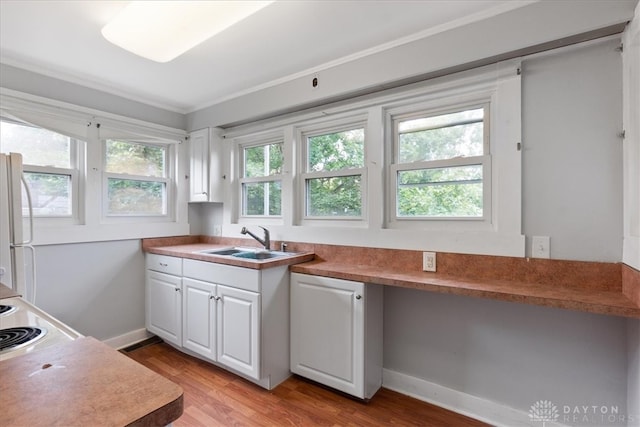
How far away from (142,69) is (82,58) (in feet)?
1.24

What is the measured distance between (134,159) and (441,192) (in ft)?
9.22

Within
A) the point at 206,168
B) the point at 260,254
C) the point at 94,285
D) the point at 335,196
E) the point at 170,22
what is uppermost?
the point at 170,22

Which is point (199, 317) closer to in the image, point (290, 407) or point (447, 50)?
point (290, 407)

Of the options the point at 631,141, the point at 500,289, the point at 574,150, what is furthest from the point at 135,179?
the point at 631,141

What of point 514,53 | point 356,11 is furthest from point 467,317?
point 356,11

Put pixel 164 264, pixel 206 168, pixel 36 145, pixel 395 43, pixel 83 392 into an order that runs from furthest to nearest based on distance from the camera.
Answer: pixel 206 168, pixel 164 264, pixel 36 145, pixel 395 43, pixel 83 392

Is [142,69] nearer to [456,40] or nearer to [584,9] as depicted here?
[456,40]

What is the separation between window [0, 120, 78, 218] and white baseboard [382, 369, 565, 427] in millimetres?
2875

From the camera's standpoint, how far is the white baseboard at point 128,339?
2.80m

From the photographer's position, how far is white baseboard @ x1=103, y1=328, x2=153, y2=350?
280 centimetres

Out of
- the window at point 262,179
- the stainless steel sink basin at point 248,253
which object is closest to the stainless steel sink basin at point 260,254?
the stainless steel sink basin at point 248,253

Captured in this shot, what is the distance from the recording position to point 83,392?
647mm

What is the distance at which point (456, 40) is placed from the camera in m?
1.85

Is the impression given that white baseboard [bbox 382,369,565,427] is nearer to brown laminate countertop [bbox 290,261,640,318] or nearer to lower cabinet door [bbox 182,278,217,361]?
brown laminate countertop [bbox 290,261,640,318]
